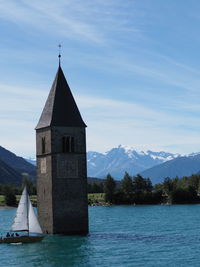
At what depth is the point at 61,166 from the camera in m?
74.1

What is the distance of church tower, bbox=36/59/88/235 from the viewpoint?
73500 millimetres

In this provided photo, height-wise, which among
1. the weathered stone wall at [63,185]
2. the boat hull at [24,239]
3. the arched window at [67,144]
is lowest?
the boat hull at [24,239]

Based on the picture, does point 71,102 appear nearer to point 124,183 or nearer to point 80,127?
point 80,127

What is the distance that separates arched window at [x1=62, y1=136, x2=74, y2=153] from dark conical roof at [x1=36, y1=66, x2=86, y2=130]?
174cm

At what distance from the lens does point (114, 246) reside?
65.9 metres

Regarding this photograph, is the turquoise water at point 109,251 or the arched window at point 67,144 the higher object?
the arched window at point 67,144

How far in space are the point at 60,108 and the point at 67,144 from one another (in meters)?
4.89

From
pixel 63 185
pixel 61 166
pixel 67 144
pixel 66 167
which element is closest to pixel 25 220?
pixel 63 185

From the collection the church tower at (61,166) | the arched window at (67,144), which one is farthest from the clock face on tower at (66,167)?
the arched window at (67,144)

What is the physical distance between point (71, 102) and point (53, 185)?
38.4 feet

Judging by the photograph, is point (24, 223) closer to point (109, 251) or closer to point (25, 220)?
point (25, 220)

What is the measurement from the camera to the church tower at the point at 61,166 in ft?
241

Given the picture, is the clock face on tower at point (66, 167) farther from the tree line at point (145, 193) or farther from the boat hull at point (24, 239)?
the tree line at point (145, 193)

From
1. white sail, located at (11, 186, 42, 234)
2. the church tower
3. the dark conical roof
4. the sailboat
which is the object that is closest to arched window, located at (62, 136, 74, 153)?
the church tower
